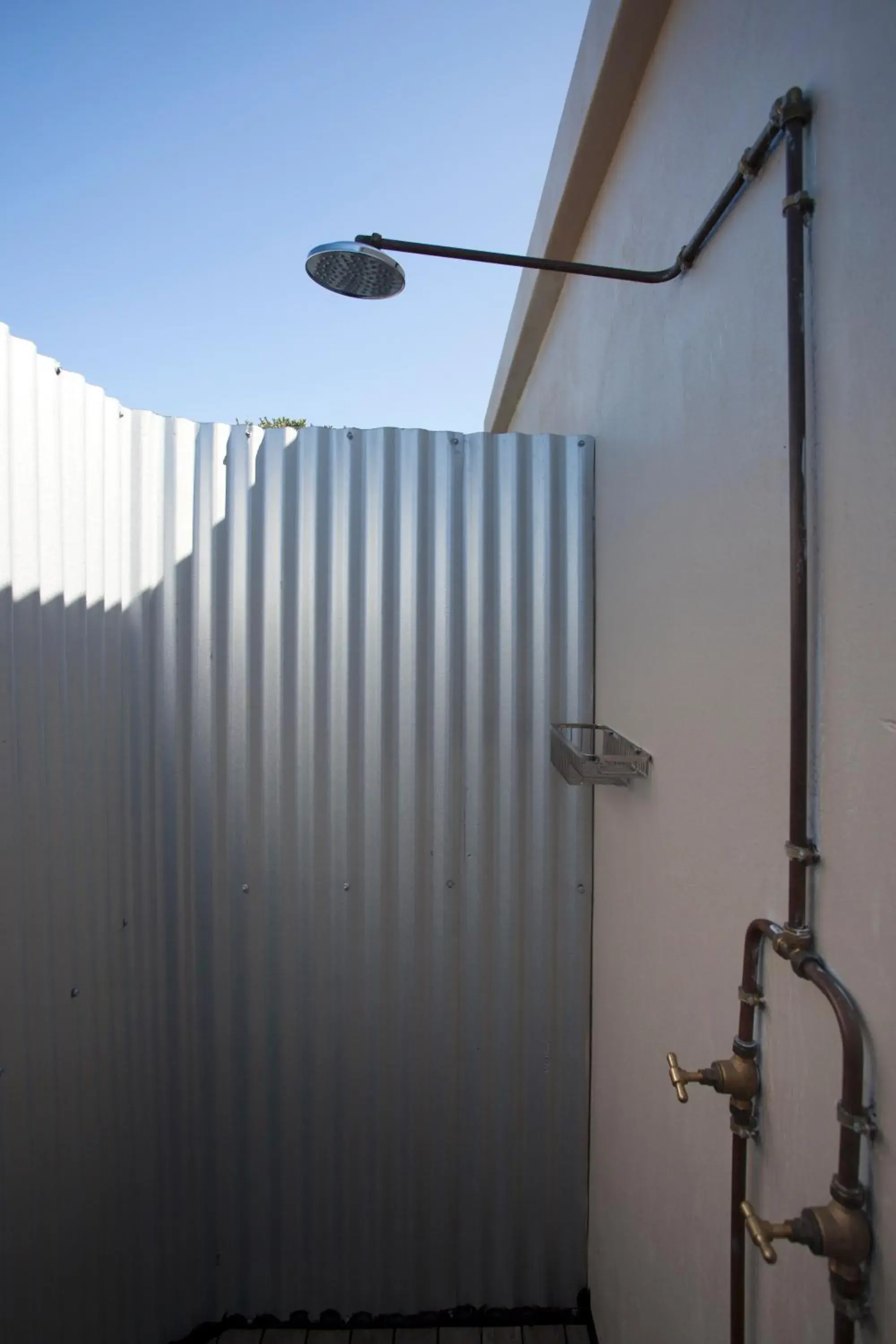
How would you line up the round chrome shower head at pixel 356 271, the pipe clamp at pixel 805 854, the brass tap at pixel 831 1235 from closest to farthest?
the brass tap at pixel 831 1235
the pipe clamp at pixel 805 854
the round chrome shower head at pixel 356 271

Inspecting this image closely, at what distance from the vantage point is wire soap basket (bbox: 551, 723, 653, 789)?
4.28ft

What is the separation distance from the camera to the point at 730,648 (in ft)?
3.20

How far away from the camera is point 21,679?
1200 mm

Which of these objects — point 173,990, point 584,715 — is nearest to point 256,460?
point 584,715


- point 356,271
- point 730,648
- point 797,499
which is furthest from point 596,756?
point 356,271

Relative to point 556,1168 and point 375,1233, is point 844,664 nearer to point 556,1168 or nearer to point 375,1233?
point 556,1168

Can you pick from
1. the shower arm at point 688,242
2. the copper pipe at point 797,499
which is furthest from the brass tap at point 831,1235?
the shower arm at point 688,242

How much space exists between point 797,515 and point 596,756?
2.26ft

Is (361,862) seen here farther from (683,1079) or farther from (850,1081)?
(850,1081)

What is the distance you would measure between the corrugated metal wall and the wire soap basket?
3.6 inches

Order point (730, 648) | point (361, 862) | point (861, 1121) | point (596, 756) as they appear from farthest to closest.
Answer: point (361, 862)
point (596, 756)
point (730, 648)
point (861, 1121)

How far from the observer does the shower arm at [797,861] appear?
655 millimetres

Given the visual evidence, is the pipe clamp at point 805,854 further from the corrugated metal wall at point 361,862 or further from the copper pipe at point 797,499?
the corrugated metal wall at point 361,862

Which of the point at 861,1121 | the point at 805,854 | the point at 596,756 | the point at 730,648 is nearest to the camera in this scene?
the point at 861,1121
